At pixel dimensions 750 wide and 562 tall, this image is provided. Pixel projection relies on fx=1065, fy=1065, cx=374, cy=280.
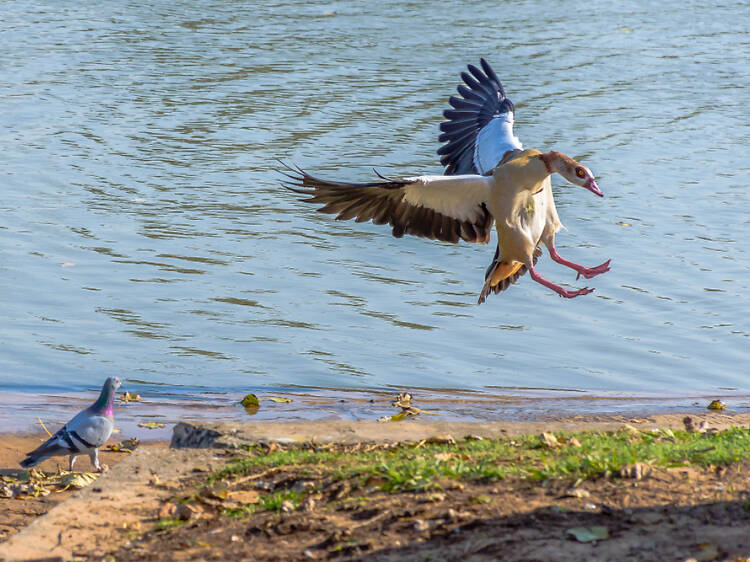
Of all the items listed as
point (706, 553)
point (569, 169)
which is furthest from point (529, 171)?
point (706, 553)

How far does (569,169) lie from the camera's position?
656 cm

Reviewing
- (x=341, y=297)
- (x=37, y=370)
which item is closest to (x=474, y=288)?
(x=341, y=297)

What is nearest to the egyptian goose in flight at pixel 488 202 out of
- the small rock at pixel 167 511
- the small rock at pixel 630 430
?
the small rock at pixel 630 430

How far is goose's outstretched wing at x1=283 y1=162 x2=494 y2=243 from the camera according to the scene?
6738 millimetres

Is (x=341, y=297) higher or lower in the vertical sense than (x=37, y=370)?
higher

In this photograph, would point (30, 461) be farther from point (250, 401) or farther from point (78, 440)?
point (250, 401)

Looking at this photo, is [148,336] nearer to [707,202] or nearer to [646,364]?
[646,364]

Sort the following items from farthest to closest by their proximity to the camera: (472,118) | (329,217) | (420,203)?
(329,217), (472,118), (420,203)

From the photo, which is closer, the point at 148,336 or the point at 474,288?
the point at 148,336

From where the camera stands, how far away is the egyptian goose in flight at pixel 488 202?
6660mm

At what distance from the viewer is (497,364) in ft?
27.7

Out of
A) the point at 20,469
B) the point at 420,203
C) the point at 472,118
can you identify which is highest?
the point at 472,118

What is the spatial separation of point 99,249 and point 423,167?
4.20 meters

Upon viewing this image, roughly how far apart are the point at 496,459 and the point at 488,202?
2.83m
